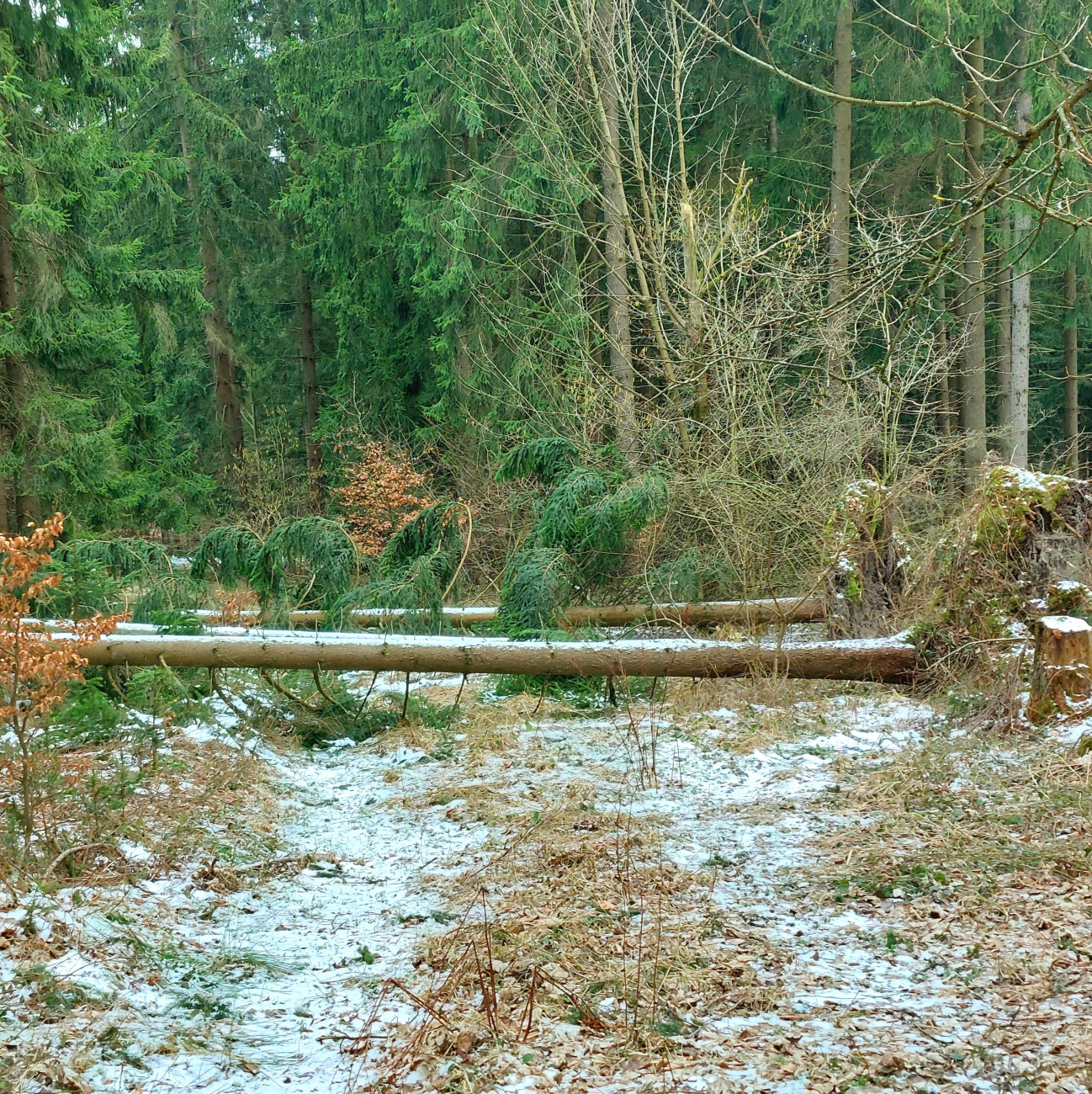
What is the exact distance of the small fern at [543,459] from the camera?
30.1 ft

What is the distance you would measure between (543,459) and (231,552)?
2.88 metres

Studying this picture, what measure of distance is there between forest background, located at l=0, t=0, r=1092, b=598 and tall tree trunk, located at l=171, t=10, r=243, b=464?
10cm

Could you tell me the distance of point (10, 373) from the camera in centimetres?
1327

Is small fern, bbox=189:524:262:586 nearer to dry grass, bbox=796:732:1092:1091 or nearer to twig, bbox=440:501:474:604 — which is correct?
twig, bbox=440:501:474:604

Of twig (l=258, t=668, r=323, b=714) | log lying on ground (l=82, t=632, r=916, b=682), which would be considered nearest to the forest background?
log lying on ground (l=82, t=632, r=916, b=682)

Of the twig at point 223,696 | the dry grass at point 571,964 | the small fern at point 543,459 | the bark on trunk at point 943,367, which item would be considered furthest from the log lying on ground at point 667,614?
the dry grass at point 571,964

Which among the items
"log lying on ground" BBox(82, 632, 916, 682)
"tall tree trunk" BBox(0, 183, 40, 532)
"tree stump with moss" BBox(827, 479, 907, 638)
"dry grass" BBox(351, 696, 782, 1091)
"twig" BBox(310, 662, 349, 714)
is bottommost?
"dry grass" BBox(351, 696, 782, 1091)

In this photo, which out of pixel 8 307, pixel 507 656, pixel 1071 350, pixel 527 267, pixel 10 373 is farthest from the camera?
pixel 1071 350

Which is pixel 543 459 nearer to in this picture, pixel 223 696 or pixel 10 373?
pixel 223 696

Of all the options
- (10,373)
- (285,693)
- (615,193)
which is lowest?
(285,693)

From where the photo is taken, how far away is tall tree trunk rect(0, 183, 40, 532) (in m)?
12.9

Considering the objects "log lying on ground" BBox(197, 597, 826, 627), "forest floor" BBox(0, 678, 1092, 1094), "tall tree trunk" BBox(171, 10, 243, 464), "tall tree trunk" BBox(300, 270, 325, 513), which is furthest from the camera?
"tall tree trunk" BBox(300, 270, 325, 513)

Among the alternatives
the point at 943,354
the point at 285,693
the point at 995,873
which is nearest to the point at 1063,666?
the point at 995,873

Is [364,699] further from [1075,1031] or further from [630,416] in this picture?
[1075,1031]
